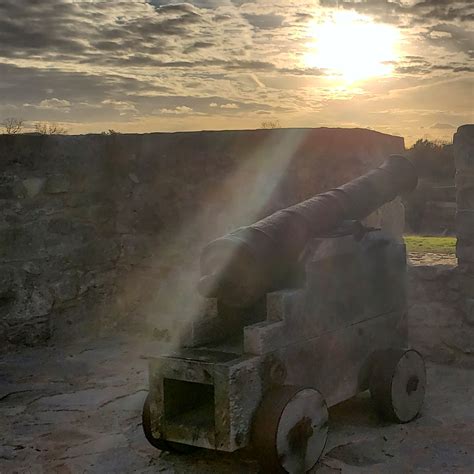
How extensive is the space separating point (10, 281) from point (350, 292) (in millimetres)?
2894

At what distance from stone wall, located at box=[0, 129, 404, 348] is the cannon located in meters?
1.66

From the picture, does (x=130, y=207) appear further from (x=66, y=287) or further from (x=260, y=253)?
(x=260, y=253)

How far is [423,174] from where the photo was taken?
1507 cm

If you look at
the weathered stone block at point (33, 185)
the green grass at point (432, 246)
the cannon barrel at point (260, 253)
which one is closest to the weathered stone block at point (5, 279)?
the weathered stone block at point (33, 185)

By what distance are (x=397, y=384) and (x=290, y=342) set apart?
83cm

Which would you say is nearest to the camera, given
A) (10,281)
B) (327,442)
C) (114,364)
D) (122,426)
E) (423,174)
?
(327,442)

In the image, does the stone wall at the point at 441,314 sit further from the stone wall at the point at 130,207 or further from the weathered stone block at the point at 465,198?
the stone wall at the point at 130,207

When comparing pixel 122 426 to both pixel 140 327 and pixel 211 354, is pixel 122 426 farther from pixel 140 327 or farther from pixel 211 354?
pixel 140 327

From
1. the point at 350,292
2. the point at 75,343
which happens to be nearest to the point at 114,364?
the point at 75,343

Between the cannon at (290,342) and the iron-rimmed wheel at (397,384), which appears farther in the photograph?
the iron-rimmed wheel at (397,384)

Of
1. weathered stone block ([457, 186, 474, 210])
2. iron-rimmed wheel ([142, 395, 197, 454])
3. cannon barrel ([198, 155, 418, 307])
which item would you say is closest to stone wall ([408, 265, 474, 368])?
weathered stone block ([457, 186, 474, 210])

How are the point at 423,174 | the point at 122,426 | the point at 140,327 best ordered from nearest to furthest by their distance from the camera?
1. the point at 122,426
2. the point at 140,327
3. the point at 423,174

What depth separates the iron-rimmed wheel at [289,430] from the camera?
119 inches

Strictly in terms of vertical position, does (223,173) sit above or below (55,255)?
above
